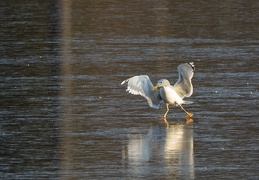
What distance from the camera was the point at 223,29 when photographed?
75.4 ft

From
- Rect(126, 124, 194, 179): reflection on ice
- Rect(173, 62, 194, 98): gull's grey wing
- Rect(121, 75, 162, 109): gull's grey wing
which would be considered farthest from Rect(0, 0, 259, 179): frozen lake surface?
Rect(173, 62, 194, 98): gull's grey wing

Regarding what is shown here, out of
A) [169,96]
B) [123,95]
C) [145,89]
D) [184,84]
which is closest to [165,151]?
[169,96]

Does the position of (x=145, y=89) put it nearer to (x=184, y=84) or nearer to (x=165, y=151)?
(x=184, y=84)

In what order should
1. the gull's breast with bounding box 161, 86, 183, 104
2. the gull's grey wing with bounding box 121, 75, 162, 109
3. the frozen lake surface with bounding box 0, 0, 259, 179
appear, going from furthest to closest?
the gull's grey wing with bounding box 121, 75, 162, 109, the gull's breast with bounding box 161, 86, 183, 104, the frozen lake surface with bounding box 0, 0, 259, 179

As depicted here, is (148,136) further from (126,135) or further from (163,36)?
(163,36)

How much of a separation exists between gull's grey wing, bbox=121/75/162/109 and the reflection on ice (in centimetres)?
83

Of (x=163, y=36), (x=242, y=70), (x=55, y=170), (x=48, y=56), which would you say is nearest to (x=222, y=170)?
(x=55, y=170)

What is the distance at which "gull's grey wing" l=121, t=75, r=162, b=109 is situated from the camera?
13438 millimetres

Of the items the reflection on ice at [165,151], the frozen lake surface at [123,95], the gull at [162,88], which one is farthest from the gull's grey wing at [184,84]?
the reflection on ice at [165,151]

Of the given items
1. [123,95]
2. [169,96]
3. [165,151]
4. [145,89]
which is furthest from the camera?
[123,95]

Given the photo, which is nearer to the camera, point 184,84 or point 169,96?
point 169,96

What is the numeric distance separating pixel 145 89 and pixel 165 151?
2.54m

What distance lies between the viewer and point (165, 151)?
1102cm

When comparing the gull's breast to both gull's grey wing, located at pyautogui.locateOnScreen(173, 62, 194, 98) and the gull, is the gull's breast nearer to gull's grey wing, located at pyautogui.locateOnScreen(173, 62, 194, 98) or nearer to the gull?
the gull
